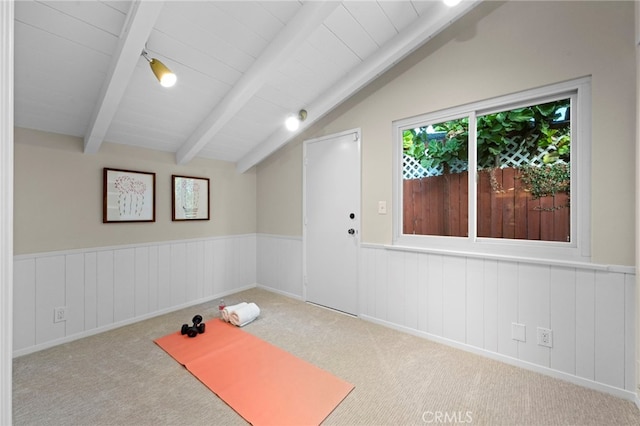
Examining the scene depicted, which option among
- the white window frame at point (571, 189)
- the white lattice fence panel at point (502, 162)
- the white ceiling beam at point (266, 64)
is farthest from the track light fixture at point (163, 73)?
the white lattice fence panel at point (502, 162)

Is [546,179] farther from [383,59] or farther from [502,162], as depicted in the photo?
[383,59]

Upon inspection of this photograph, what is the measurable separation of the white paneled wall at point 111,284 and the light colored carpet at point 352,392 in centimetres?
20

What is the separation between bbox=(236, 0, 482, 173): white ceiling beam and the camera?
2.19 m

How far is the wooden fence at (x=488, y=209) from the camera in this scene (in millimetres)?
2092

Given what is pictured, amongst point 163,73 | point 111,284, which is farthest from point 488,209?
point 111,284

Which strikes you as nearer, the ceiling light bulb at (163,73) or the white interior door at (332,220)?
the ceiling light bulb at (163,73)

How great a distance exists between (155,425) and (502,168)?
289cm

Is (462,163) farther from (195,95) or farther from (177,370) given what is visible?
(177,370)

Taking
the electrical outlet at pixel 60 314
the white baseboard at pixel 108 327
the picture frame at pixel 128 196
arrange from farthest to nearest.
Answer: the picture frame at pixel 128 196
the electrical outlet at pixel 60 314
the white baseboard at pixel 108 327

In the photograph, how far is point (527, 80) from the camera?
2.09 m

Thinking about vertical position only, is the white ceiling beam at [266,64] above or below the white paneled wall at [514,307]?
above

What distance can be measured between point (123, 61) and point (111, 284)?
202cm

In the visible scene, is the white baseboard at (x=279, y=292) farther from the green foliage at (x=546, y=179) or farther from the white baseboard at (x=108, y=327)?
the green foliage at (x=546, y=179)

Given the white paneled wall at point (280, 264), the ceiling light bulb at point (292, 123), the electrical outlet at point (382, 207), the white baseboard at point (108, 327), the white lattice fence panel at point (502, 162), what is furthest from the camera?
the white paneled wall at point (280, 264)
